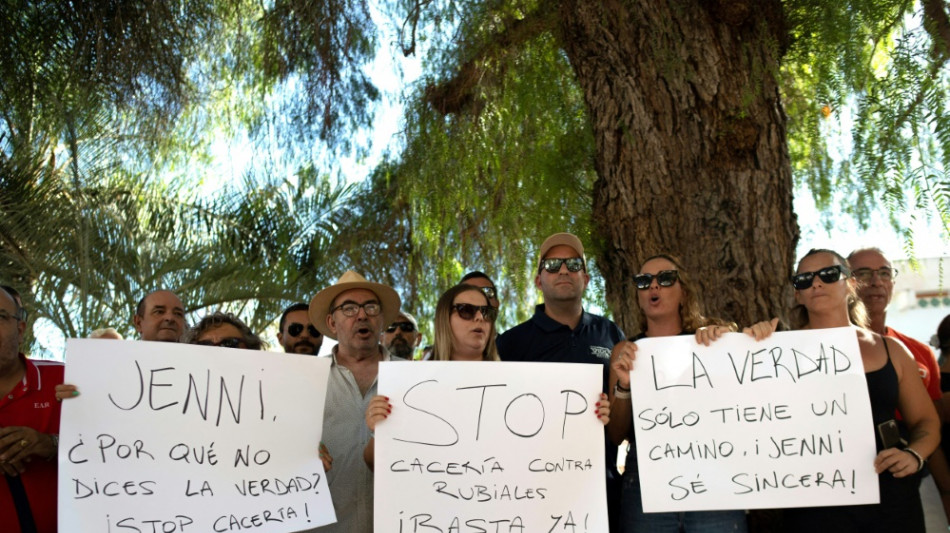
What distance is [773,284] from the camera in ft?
15.0

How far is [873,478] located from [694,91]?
86.2 inches

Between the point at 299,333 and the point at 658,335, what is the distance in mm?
2104

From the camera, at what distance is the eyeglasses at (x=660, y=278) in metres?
3.73

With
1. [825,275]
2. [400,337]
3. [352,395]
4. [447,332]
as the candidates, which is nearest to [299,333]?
[400,337]

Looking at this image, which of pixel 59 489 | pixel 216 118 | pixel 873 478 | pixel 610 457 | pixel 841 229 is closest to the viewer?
pixel 59 489

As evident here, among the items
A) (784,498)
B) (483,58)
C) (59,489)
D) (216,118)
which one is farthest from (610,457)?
(216,118)

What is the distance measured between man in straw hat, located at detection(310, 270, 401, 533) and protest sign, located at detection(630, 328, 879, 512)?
3.70 ft

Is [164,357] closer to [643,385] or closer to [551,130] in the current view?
[643,385]

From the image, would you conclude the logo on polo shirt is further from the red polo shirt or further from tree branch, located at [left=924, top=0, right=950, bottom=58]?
the red polo shirt

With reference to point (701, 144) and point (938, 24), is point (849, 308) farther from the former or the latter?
point (938, 24)

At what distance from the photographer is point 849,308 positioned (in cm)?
374

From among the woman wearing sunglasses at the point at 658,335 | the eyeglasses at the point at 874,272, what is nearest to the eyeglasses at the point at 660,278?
the woman wearing sunglasses at the point at 658,335

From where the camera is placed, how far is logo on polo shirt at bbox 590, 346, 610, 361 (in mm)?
4059

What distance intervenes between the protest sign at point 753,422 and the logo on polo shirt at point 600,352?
1.65 feet
